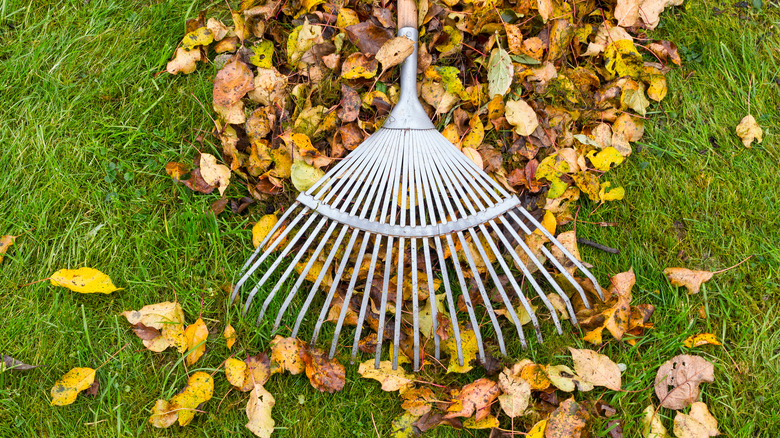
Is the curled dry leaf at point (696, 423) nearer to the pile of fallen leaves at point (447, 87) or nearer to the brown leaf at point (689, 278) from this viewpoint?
the brown leaf at point (689, 278)

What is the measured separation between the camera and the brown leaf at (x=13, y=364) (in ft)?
5.45

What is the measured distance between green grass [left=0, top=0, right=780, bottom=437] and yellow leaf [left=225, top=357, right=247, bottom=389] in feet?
0.18

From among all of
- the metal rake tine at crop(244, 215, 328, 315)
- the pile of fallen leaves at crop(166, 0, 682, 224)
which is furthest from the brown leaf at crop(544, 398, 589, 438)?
the metal rake tine at crop(244, 215, 328, 315)

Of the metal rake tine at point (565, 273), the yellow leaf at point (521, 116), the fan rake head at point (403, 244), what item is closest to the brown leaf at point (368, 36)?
the fan rake head at point (403, 244)

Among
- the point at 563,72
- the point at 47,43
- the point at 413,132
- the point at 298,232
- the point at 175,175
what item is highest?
the point at 47,43

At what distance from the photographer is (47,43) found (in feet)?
6.23

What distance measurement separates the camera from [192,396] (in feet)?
5.27

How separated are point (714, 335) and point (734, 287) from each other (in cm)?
19

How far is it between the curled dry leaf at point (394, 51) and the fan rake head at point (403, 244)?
227 millimetres

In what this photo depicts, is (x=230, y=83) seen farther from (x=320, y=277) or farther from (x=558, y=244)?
(x=558, y=244)

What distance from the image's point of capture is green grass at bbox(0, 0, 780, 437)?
1.66 metres

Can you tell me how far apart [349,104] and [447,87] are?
13.2 inches

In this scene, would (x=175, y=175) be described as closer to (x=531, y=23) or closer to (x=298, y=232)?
(x=298, y=232)

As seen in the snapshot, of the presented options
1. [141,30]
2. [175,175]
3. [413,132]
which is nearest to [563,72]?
[413,132]
